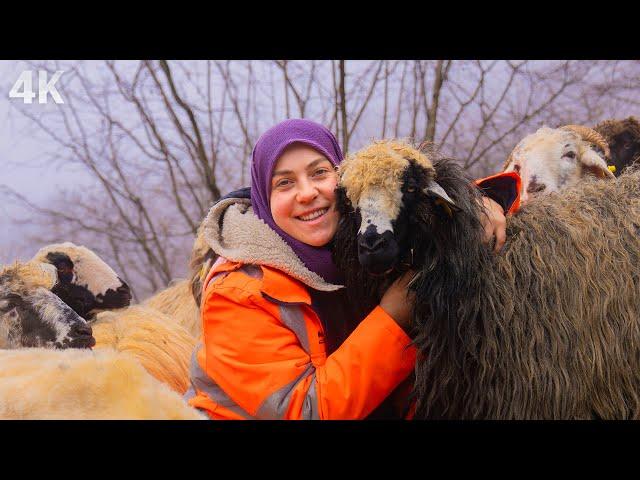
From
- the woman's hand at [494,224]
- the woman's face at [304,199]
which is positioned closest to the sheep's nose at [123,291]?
the woman's face at [304,199]

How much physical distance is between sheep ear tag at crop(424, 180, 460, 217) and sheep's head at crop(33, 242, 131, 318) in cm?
246

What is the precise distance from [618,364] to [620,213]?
2.15 feet

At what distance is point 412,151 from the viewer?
2260 millimetres

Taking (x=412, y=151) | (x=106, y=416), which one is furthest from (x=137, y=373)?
(x=412, y=151)

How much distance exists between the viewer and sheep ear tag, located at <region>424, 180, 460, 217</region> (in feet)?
7.16

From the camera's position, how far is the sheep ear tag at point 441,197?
7.16 feet

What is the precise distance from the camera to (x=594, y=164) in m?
3.67

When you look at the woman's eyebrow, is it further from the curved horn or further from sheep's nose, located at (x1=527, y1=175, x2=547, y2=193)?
the curved horn

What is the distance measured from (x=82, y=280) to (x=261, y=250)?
1.92m

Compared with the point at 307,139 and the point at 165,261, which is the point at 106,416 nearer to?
the point at 307,139

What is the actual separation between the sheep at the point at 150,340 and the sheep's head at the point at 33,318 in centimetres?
29

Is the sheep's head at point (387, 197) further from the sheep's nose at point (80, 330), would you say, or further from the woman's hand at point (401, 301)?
the sheep's nose at point (80, 330)

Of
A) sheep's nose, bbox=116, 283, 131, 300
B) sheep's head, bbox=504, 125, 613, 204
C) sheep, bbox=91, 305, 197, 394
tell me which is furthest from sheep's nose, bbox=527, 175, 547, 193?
sheep's nose, bbox=116, 283, 131, 300

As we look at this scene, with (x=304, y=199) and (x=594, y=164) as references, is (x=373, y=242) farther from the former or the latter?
(x=594, y=164)
